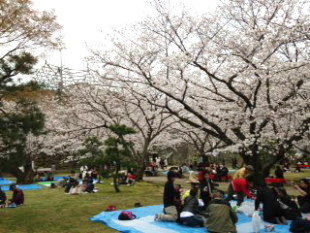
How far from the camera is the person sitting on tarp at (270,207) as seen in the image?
25.4 ft

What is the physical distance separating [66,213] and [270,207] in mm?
5662

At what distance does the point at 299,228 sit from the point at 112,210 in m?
5.04

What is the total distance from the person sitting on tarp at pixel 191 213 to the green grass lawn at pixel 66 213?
66.7 inches

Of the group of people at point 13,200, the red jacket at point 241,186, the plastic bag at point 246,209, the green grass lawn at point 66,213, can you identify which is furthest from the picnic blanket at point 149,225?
the group of people at point 13,200

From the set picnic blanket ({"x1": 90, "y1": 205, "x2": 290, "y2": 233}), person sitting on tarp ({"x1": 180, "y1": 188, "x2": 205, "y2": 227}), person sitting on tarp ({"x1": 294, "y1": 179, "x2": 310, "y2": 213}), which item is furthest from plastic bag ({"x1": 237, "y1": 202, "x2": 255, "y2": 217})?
person sitting on tarp ({"x1": 180, "y1": 188, "x2": 205, "y2": 227})

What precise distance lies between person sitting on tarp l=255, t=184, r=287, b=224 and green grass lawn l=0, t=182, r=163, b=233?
11.6ft

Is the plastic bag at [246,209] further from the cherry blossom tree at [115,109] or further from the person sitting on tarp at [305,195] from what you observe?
the cherry blossom tree at [115,109]

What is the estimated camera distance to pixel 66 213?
986 cm

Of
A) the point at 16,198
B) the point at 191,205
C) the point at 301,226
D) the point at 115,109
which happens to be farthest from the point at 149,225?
the point at 115,109

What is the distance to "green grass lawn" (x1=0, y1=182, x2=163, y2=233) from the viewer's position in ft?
26.2

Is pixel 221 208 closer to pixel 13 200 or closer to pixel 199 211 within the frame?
pixel 199 211

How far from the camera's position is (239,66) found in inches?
449

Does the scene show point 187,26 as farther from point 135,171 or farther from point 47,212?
point 135,171

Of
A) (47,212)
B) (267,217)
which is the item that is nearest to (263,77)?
(267,217)
